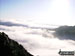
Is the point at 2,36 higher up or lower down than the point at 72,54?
higher up

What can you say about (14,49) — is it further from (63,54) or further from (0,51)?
(63,54)

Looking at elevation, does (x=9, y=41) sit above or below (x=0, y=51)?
above

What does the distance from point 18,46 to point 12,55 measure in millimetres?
7574

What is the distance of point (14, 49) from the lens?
229 feet

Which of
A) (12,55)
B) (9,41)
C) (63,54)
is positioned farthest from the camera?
(63,54)

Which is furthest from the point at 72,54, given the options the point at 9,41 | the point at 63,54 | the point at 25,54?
the point at 9,41

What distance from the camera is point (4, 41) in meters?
69.8

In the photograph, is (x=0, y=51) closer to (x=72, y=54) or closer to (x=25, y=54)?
(x=25, y=54)

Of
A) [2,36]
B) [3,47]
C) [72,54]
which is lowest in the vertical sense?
[72,54]

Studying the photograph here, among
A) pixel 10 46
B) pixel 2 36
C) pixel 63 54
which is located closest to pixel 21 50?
pixel 10 46

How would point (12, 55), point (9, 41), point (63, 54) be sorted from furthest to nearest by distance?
point (63, 54), point (9, 41), point (12, 55)

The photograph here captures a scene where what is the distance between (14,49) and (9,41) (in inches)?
199

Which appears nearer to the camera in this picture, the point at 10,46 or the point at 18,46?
the point at 10,46

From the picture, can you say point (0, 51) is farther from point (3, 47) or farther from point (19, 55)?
point (19, 55)
